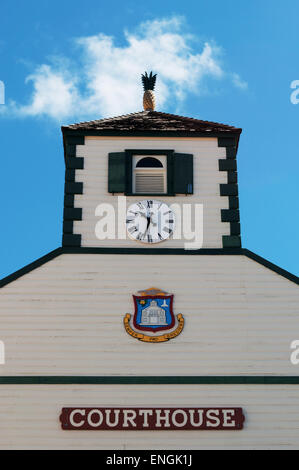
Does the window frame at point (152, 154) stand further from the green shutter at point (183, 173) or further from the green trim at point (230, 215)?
the green trim at point (230, 215)

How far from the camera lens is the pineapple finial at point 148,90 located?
1759 cm

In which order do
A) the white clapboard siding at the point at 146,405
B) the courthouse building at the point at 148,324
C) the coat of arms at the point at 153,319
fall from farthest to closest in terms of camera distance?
the coat of arms at the point at 153,319, the courthouse building at the point at 148,324, the white clapboard siding at the point at 146,405

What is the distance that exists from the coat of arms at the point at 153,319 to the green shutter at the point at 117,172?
272cm

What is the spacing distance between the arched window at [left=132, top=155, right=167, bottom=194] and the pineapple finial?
3381mm

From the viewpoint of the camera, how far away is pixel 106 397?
11719 millimetres

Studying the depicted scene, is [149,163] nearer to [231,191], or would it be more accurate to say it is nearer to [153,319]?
[231,191]

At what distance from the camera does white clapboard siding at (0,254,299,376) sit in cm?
1205

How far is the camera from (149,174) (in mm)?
14625

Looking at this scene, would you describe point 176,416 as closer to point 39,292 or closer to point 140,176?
point 39,292

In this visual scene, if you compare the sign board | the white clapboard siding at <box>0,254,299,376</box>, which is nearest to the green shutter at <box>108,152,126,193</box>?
the white clapboard siding at <box>0,254,299,376</box>

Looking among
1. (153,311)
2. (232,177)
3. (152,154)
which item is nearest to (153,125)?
(152,154)

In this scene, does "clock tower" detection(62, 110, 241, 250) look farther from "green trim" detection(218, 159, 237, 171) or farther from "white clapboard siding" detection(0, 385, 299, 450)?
"white clapboard siding" detection(0, 385, 299, 450)

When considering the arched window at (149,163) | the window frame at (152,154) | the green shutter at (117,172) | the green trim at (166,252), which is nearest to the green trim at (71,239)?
the green trim at (166,252)
